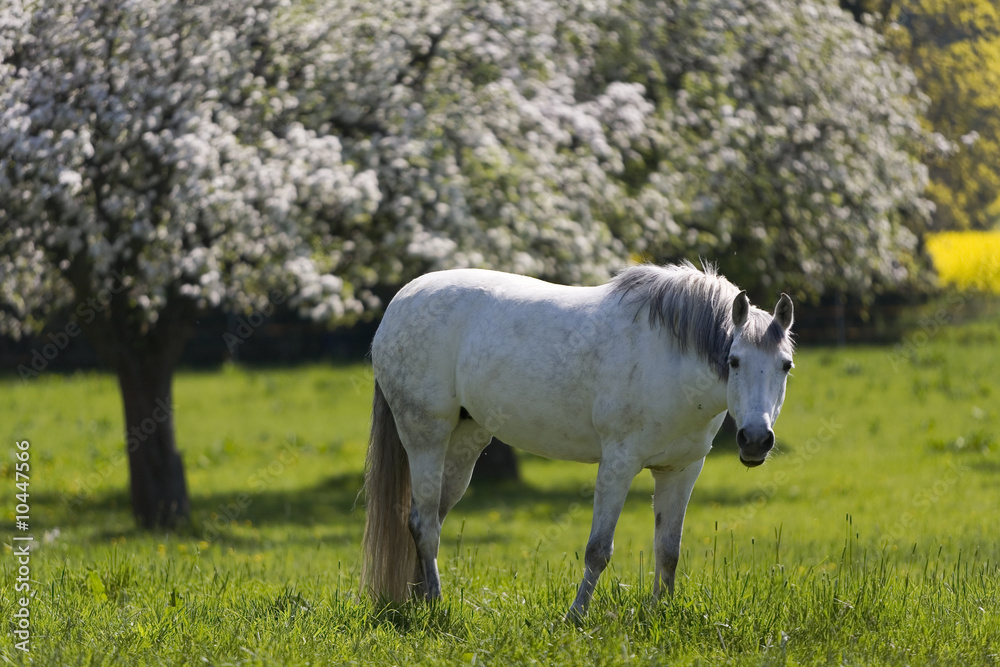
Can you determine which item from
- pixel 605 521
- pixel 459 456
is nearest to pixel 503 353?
pixel 459 456

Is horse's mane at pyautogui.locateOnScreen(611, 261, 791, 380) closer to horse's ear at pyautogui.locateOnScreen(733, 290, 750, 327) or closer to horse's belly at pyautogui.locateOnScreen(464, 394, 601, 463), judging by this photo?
horse's ear at pyautogui.locateOnScreen(733, 290, 750, 327)

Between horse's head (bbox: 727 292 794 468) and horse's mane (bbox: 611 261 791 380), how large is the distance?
0.04 feet

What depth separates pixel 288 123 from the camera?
38.7ft

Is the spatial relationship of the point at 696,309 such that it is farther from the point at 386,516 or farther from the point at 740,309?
the point at 386,516

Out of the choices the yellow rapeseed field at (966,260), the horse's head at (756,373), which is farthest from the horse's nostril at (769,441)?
the yellow rapeseed field at (966,260)

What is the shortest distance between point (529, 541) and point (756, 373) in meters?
7.87

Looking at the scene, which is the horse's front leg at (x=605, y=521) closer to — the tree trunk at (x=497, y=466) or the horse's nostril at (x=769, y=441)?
the horse's nostril at (x=769, y=441)

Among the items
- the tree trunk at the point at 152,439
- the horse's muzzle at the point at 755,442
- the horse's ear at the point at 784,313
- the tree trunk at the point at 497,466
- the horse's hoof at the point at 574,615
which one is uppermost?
the horse's ear at the point at 784,313

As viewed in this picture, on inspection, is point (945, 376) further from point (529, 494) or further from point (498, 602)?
point (498, 602)

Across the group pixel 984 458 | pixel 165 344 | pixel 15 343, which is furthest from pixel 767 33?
pixel 15 343

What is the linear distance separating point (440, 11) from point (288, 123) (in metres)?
2.27

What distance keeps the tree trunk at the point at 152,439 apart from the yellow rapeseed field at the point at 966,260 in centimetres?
2119

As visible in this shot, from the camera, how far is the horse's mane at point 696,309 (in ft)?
17.8

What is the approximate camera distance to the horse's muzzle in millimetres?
5086
